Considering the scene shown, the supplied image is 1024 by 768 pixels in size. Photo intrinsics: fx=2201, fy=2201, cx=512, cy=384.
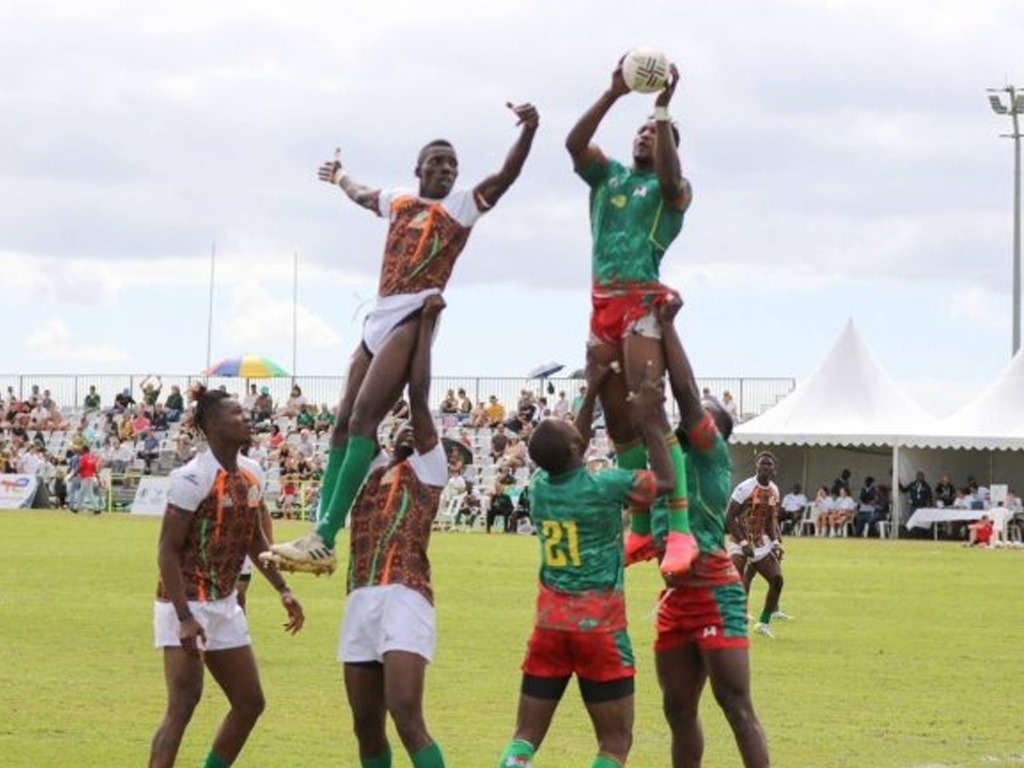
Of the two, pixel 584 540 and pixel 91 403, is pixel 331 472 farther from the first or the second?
pixel 91 403

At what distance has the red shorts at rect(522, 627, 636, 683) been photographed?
1076 cm

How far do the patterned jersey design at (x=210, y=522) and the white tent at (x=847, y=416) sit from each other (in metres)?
36.9

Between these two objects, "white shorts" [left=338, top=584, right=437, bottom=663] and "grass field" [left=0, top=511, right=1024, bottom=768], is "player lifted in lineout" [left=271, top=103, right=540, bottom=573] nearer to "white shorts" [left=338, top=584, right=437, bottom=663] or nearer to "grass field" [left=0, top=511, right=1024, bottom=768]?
"white shorts" [left=338, top=584, right=437, bottom=663]

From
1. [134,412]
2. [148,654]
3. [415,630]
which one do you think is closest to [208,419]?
[415,630]

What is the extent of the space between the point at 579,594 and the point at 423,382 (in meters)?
1.35

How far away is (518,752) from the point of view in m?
10.6

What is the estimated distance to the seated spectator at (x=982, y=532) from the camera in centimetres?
4738

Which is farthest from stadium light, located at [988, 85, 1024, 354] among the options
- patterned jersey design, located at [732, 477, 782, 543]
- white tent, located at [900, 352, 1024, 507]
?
patterned jersey design, located at [732, 477, 782, 543]

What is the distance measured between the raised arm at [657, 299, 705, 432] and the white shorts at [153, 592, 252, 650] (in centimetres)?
280

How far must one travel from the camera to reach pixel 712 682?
11570 millimetres

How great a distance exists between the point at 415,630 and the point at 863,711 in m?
7.98

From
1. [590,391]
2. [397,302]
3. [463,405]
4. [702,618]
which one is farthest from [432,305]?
[463,405]

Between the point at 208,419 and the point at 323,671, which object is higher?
the point at 208,419

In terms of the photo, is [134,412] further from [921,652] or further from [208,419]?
[208,419]
